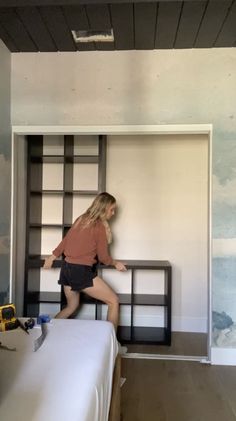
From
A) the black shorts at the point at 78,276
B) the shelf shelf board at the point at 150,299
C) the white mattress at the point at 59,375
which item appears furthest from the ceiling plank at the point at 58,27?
the shelf shelf board at the point at 150,299

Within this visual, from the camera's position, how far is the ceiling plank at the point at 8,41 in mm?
2982

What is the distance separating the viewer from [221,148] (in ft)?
10.5

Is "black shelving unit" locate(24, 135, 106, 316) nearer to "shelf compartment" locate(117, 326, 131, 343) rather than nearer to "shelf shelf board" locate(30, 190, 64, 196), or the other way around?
"shelf shelf board" locate(30, 190, 64, 196)

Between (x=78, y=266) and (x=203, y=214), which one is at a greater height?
(x=203, y=214)

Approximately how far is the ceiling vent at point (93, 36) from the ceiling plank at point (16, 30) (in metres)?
0.40

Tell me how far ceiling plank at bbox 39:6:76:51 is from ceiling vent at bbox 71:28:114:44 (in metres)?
0.06

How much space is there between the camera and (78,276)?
318cm

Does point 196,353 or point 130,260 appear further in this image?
point 130,260

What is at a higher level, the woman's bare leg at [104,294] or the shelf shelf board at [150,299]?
the woman's bare leg at [104,294]

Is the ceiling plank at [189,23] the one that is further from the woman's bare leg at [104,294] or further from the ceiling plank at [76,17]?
the woman's bare leg at [104,294]

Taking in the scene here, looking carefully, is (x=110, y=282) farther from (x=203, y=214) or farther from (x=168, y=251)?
(x=203, y=214)

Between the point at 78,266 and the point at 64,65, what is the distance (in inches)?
71.1

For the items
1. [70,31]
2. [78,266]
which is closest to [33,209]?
[78,266]

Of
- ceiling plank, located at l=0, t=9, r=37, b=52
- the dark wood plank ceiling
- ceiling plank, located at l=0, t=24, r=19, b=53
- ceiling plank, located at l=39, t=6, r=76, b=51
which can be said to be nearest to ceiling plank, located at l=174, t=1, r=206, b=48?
the dark wood plank ceiling
